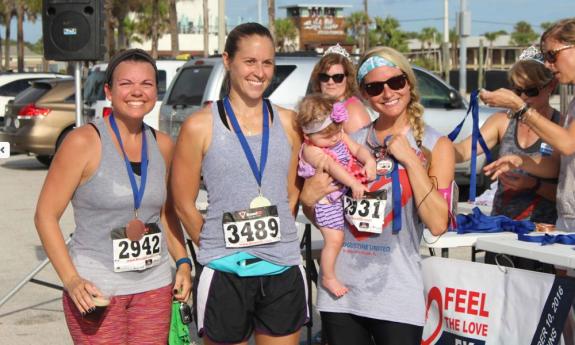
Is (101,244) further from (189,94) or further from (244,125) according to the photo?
(189,94)

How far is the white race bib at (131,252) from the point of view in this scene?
146 inches

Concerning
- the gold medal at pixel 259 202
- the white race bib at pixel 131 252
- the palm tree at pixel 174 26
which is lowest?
the white race bib at pixel 131 252

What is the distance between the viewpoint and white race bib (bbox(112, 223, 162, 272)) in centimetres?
371

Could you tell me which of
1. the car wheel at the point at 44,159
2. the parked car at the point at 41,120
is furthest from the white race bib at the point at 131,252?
the car wheel at the point at 44,159

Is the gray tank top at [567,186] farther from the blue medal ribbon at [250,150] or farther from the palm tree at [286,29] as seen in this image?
the palm tree at [286,29]

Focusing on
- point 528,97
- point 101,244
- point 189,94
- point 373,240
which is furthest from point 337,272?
point 189,94

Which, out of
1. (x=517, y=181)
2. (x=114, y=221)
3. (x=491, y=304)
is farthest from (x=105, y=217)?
(x=517, y=181)

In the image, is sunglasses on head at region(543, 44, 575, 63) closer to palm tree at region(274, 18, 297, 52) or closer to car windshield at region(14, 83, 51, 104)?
car windshield at region(14, 83, 51, 104)

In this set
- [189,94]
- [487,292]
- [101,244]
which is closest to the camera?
[101,244]

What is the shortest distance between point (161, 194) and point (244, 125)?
0.45m

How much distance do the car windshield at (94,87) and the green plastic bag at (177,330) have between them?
1367cm

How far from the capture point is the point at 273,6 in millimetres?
37156

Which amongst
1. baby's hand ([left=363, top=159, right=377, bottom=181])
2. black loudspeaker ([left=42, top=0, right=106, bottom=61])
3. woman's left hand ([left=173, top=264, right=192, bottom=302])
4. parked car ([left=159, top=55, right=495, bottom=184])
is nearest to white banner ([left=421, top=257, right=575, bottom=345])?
baby's hand ([left=363, top=159, right=377, bottom=181])

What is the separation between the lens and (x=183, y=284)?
3961 millimetres
